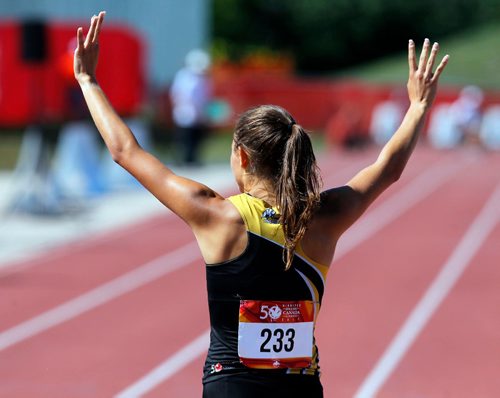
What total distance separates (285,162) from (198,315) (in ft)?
21.0

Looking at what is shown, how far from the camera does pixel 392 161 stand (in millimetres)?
3545

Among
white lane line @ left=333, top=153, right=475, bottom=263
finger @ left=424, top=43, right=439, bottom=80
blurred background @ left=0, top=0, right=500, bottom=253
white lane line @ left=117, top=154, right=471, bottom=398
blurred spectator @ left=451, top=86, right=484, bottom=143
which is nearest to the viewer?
finger @ left=424, top=43, right=439, bottom=80

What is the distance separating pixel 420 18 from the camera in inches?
2223

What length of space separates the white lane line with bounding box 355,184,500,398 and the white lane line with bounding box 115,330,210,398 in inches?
51.8

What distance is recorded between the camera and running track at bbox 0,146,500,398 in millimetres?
7320

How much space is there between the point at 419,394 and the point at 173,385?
1.59 metres

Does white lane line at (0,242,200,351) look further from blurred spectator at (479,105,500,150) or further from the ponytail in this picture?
blurred spectator at (479,105,500,150)

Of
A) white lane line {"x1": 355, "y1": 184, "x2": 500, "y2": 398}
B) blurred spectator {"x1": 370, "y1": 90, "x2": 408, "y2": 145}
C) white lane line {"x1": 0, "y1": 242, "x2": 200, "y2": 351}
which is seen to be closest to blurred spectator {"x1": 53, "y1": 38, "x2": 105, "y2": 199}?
white lane line {"x1": 0, "y1": 242, "x2": 200, "y2": 351}

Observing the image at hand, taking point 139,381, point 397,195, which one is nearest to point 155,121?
point 397,195

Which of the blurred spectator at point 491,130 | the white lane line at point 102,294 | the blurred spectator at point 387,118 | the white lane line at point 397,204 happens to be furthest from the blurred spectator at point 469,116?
the white lane line at point 102,294

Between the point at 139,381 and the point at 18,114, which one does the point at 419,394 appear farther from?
the point at 18,114

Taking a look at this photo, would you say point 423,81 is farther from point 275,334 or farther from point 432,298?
point 432,298

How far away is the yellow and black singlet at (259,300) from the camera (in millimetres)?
3145

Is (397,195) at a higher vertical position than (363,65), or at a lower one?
lower
